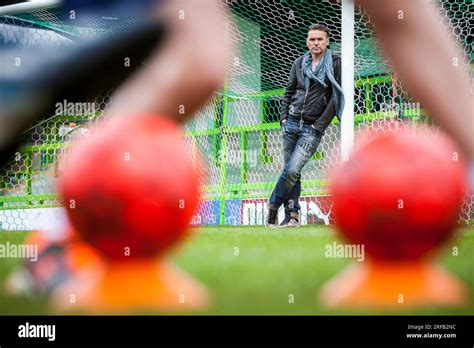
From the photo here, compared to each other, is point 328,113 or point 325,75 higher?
point 325,75

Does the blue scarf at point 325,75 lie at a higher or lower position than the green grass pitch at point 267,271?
higher

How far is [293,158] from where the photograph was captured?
182 cm

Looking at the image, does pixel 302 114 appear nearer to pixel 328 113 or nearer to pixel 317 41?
pixel 328 113

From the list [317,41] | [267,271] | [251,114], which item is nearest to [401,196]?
[267,271]

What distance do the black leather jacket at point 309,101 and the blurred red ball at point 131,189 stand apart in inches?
25.7

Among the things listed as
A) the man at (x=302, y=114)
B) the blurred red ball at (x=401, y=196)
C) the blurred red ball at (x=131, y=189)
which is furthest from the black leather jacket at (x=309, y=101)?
the blurred red ball at (x=131, y=189)

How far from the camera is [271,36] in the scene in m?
2.27

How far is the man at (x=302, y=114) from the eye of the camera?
→ 180 cm

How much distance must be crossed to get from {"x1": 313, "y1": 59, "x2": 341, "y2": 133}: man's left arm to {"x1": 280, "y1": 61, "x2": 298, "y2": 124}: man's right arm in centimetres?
9

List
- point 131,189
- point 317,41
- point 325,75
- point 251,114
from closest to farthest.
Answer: point 131,189, point 325,75, point 317,41, point 251,114

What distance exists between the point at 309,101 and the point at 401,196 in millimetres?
653

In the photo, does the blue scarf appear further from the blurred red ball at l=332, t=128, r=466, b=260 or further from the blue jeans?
the blurred red ball at l=332, t=128, r=466, b=260

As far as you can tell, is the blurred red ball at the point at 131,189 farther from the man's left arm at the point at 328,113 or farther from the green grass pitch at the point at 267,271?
the man's left arm at the point at 328,113

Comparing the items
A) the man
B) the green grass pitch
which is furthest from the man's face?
the green grass pitch
